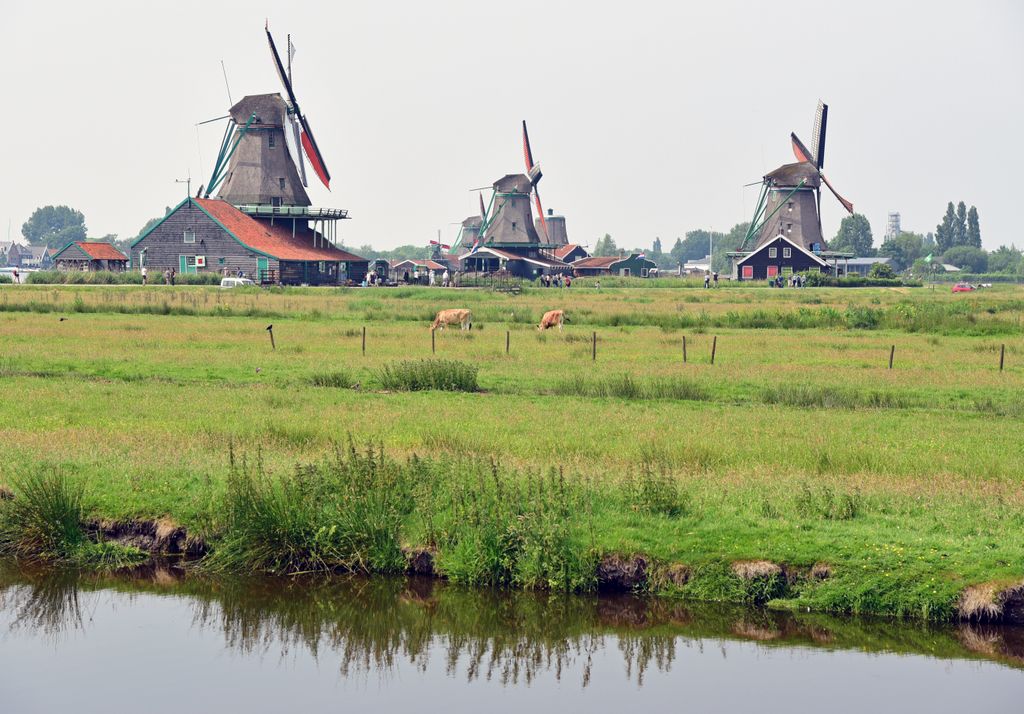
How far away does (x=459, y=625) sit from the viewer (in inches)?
544

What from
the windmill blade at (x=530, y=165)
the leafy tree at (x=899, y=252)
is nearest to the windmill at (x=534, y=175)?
the windmill blade at (x=530, y=165)

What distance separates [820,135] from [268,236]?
54078 millimetres

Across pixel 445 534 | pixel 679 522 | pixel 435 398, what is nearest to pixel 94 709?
pixel 445 534

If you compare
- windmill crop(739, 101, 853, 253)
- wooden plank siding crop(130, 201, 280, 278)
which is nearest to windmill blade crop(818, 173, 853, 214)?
windmill crop(739, 101, 853, 253)

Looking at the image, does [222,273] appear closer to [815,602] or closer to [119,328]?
[119,328]

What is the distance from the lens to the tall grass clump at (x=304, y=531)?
49.4 ft

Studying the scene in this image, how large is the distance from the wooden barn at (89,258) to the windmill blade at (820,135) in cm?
6296

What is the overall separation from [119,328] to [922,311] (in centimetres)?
2947

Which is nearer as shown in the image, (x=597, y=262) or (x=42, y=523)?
(x=42, y=523)

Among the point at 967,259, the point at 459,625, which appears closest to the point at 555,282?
the point at 459,625

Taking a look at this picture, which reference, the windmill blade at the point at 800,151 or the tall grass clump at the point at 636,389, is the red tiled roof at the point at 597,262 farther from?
the tall grass clump at the point at 636,389

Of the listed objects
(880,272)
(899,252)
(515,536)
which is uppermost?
(899,252)

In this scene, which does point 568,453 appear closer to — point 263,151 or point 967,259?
point 263,151

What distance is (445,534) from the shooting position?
1491 centimetres
